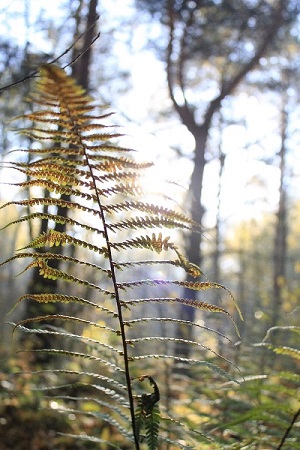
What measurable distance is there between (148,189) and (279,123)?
48.4ft

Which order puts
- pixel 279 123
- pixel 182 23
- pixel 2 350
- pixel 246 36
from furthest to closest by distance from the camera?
1. pixel 279 123
2. pixel 246 36
3. pixel 182 23
4. pixel 2 350

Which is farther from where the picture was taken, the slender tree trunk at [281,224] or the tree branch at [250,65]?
the slender tree trunk at [281,224]

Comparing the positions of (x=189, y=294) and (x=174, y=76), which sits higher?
(x=174, y=76)

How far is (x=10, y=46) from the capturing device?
5410 mm

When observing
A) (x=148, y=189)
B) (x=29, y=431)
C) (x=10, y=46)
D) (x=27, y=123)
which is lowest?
(x=29, y=431)

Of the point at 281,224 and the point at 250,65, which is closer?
the point at 250,65

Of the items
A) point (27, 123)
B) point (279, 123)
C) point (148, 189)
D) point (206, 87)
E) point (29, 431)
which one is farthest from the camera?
point (279, 123)

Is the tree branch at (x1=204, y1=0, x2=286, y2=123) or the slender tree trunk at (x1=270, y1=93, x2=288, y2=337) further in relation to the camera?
the slender tree trunk at (x1=270, y1=93, x2=288, y2=337)

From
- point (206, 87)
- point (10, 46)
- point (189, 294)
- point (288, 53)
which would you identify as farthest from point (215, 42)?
point (10, 46)

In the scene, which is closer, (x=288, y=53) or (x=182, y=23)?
(x=182, y=23)

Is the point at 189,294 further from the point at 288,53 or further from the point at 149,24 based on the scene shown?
the point at 288,53

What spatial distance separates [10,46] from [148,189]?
4660 mm

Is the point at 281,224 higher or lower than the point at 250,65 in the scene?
lower

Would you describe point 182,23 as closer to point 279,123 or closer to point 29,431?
point 279,123
